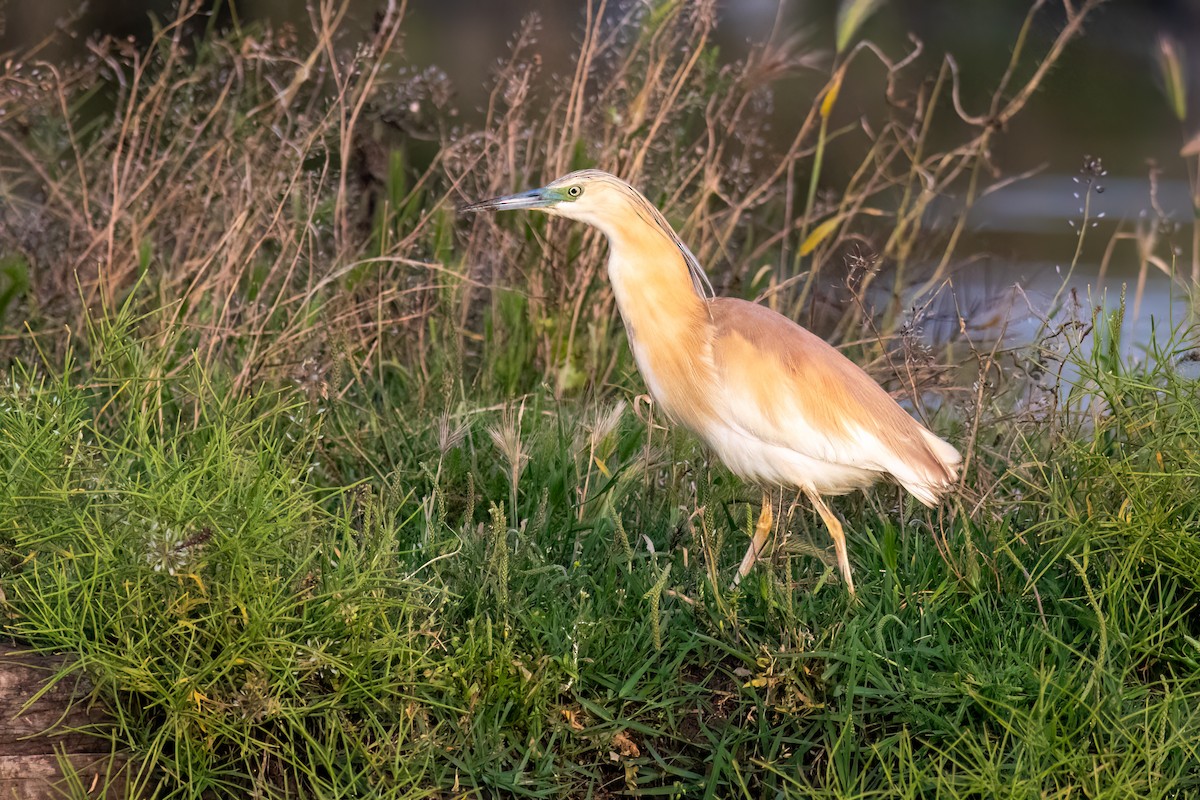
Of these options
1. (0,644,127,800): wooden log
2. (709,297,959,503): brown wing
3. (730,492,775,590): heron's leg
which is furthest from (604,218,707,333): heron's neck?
(0,644,127,800): wooden log

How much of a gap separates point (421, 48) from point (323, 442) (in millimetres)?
10518

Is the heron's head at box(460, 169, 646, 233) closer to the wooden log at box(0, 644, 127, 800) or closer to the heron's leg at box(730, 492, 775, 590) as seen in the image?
the heron's leg at box(730, 492, 775, 590)

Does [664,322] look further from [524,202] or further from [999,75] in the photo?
[999,75]

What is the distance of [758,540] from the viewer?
3.03 metres

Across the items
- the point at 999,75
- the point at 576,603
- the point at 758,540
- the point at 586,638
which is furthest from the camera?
the point at 999,75

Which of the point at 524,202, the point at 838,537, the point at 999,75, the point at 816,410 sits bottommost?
the point at 999,75

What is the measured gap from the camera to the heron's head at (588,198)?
3109mm

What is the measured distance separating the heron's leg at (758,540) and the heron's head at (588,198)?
757 mm

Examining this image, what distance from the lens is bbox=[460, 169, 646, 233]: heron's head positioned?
311 cm

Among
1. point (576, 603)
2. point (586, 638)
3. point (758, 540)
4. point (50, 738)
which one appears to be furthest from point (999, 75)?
point (50, 738)

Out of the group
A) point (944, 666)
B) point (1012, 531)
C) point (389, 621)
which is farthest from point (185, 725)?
point (1012, 531)

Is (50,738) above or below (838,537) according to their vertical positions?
below

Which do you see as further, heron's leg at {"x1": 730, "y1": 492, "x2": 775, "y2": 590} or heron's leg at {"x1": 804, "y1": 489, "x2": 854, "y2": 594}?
heron's leg at {"x1": 730, "y1": 492, "x2": 775, "y2": 590}

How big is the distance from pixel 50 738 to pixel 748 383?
1.61 meters
